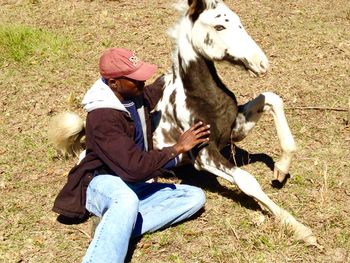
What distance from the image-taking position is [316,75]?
7.32m

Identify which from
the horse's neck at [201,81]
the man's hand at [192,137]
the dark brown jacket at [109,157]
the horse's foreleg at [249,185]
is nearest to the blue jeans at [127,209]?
the dark brown jacket at [109,157]

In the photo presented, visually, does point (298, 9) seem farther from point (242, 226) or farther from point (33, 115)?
point (242, 226)

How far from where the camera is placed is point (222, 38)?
4492 mm

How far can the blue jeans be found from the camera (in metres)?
4.02

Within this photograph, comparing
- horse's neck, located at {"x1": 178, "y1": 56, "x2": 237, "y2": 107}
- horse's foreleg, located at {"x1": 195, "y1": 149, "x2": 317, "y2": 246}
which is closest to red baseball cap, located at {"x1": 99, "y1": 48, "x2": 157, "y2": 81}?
horse's neck, located at {"x1": 178, "y1": 56, "x2": 237, "y2": 107}

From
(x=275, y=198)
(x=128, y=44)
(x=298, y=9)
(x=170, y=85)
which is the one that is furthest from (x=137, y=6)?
(x=275, y=198)

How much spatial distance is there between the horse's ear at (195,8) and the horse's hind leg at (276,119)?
0.95 metres

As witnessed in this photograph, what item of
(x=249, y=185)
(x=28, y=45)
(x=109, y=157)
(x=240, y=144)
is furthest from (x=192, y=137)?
(x=28, y=45)

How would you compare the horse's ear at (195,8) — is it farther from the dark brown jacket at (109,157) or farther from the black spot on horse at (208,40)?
the dark brown jacket at (109,157)

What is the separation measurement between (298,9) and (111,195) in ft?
20.3

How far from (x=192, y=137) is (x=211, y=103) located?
0.37 metres

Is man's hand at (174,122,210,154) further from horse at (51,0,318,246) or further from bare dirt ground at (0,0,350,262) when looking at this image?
bare dirt ground at (0,0,350,262)

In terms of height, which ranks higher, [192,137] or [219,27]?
[219,27]

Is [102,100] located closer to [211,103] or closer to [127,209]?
[127,209]
